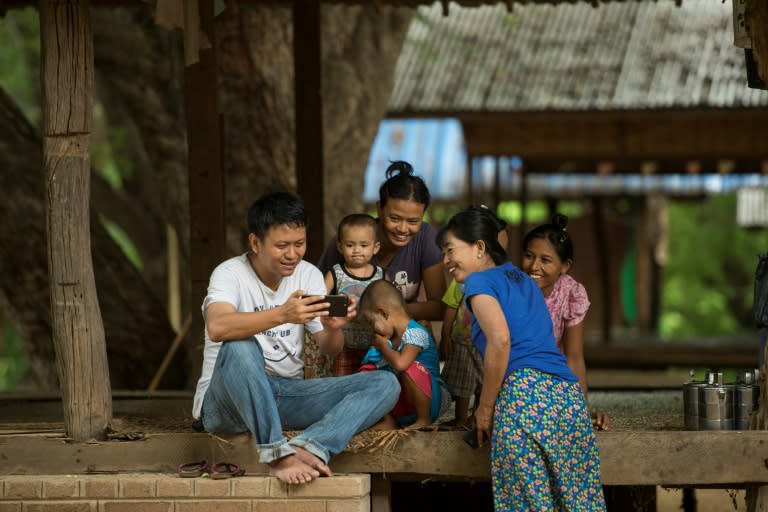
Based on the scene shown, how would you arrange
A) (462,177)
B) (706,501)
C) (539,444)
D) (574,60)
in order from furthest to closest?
(462,177)
(574,60)
(706,501)
(539,444)

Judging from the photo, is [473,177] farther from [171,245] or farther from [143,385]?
[143,385]

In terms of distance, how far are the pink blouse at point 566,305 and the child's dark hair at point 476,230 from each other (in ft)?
2.29

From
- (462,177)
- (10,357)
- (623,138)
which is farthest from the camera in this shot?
(10,357)

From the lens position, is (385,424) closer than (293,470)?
No

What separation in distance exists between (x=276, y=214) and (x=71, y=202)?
1071mm

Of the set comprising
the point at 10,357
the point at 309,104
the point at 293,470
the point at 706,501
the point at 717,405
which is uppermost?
the point at 309,104

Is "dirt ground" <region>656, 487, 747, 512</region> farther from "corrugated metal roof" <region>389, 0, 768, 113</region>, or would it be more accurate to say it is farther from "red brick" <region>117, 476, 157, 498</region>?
"red brick" <region>117, 476, 157, 498</region>

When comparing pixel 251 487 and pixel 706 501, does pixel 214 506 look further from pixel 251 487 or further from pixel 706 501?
pixel 706 501

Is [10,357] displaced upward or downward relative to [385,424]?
downward

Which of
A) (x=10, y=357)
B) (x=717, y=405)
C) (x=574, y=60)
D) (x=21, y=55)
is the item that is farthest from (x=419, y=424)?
(x=10, y=357)

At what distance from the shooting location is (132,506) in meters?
5.21

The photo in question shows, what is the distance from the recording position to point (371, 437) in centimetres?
521

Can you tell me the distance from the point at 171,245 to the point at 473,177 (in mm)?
3738

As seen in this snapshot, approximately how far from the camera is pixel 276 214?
504cm
